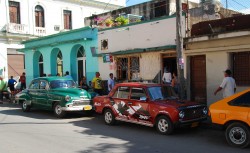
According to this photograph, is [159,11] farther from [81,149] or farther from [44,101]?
[81,149]

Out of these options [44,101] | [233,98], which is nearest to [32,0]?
[44,101]

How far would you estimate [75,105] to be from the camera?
1174 cm

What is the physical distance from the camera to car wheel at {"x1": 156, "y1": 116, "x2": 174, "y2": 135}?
331 inches

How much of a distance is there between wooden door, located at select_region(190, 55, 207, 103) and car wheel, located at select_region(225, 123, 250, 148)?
543 centimetres

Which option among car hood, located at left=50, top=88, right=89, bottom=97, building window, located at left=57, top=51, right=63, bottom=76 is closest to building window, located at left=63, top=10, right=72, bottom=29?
building window, located at left=57, top=51, right=63, bottom=76

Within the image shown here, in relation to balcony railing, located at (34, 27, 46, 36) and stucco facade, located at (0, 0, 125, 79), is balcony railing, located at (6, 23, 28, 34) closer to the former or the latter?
stucco facade, located at (0, 0, 125, 79)

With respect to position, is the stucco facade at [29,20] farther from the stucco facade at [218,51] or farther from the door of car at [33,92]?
the stucco facade at [218,51]

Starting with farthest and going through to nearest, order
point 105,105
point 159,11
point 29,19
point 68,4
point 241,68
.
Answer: point 68,4 < point 29,19 < point 159,11 < point 241,68 < point 105,105

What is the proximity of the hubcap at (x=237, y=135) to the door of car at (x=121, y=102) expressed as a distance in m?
3.48

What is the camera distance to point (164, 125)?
8.59m

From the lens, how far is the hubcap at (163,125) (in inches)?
337

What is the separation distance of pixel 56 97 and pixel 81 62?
7.62 m

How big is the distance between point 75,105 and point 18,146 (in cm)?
437

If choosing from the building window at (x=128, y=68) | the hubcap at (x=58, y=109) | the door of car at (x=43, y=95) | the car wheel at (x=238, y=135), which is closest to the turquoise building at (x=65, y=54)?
the building window at (x=128, y=68)
